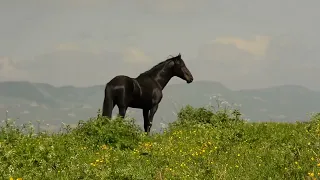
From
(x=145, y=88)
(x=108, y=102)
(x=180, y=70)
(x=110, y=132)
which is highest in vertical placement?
(x=180, y=70)

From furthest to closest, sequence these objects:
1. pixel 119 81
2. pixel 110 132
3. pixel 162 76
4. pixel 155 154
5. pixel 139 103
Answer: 1. pixel 162 76
2. pixel 139 103
3. pixel 119 81
4. pixel 110 132
5. pixel 155 154

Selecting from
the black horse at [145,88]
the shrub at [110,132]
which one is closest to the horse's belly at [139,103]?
the black horse at [145,88]

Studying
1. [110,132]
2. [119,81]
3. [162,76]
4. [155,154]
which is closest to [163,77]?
[162,76]

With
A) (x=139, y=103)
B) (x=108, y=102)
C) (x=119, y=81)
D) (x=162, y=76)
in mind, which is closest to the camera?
(x=108, y=102)

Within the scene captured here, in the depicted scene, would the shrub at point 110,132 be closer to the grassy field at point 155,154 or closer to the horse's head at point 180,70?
the grassy field at point 155,154

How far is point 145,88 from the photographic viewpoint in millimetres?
18547

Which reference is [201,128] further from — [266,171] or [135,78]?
[266,171]

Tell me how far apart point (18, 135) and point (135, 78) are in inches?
274

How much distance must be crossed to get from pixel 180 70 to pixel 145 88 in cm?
225

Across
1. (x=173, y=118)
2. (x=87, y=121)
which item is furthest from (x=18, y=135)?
(x=173, y=118)

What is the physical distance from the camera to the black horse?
17281 millimetres

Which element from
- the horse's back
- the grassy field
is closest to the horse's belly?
the horse's back

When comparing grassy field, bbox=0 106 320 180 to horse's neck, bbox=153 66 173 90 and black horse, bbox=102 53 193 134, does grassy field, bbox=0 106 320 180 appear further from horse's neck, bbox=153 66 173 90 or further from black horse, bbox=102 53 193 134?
horse's neck, bbox=153 66 173 90

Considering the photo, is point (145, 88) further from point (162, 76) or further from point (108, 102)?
point (108, 102)
